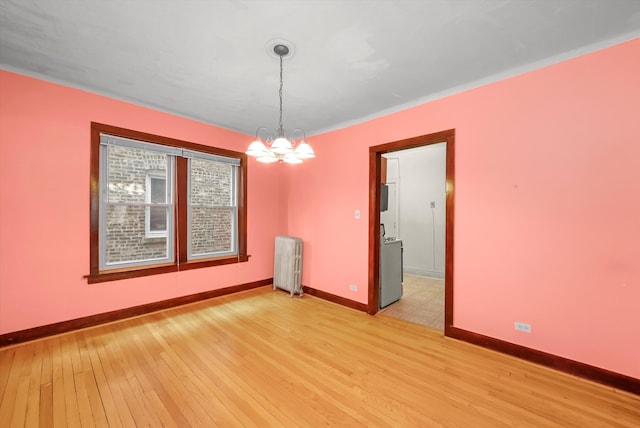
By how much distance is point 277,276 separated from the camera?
4582 millimetres

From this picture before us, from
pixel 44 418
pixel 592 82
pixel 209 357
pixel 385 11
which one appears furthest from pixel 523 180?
pixel 44 418

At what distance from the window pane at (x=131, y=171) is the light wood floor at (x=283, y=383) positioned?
1.68 m

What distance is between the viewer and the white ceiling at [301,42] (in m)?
1.78

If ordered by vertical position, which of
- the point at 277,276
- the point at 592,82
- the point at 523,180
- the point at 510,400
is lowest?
the point at 510,400

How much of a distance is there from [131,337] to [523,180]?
4.44 meters

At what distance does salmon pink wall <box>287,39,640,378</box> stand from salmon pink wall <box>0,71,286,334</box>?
4.02 metres

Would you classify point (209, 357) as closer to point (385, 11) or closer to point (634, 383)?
point (385, 11)

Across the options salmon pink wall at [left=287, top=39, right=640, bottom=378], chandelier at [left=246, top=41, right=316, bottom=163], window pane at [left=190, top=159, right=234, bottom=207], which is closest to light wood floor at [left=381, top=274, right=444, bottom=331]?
salmon pink wall at [left=287, top=39, right=640, bottom=378]

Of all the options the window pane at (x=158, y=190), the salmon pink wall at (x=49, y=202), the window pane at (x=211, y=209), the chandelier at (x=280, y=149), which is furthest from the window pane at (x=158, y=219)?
the chandelier at (x=280, y=149)

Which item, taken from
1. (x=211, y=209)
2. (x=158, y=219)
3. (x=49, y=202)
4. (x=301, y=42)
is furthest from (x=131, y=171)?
(x=301, y=42)

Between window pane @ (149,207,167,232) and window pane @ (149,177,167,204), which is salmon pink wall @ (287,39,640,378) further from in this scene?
window pane @ (149,207,167,232)

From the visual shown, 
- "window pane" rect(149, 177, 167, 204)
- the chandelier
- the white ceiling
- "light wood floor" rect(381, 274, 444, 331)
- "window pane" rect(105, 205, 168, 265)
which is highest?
the white ceiling

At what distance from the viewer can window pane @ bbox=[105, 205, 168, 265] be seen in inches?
132

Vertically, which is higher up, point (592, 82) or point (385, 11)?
point (385, 11)
